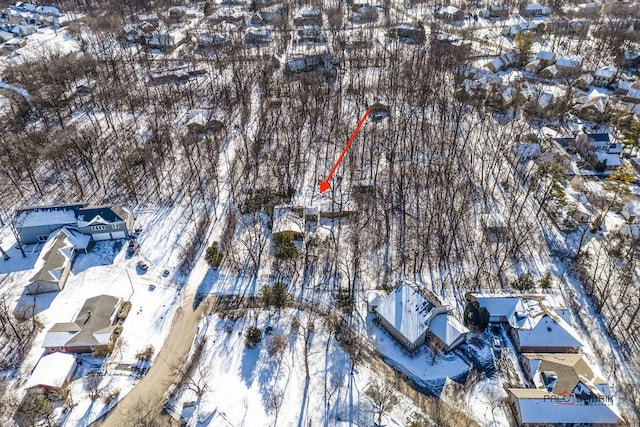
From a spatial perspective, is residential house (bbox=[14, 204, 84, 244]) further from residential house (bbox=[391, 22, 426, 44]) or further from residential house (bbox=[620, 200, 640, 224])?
residential house (bbox=[391, 22, 426, 44])

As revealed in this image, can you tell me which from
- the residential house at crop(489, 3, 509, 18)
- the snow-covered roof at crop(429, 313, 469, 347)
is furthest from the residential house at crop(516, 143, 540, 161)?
the residential house at crop(489, 3, 509, 18)

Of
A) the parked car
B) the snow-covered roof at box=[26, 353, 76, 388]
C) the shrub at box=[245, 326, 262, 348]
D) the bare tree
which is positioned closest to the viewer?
the bare tree

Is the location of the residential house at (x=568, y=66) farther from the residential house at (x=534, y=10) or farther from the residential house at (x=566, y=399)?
the residential house at (x=566, y=399)

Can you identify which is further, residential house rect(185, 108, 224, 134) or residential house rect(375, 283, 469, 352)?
residential house rect(185, 108, 224, 134)

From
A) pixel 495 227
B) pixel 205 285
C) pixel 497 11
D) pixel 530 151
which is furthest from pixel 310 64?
pixel 497 11

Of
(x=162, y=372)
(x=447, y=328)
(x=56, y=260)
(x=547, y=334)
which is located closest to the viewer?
(x=162, y=372)

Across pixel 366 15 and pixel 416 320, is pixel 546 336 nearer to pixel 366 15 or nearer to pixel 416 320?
pixel 416 320

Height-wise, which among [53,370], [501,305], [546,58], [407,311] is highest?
[546,58]
